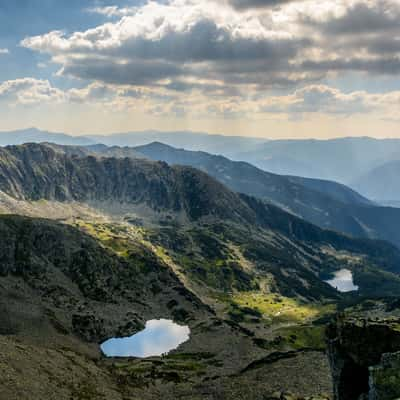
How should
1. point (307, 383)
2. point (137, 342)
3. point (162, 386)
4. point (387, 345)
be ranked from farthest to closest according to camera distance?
point (137, 342)
point (162, 386)
point (307, 383)
point (387, 345)

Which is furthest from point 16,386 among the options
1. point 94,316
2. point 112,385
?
point 94,316

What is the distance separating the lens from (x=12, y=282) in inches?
7328

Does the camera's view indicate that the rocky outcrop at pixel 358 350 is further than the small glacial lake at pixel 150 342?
No

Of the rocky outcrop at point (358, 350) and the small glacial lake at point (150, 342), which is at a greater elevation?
the rocky outcrop at point (358, 350)

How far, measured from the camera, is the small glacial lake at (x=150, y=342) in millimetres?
162875

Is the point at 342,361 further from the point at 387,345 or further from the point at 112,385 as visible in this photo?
the point at 112,385

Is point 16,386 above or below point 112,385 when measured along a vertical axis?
above

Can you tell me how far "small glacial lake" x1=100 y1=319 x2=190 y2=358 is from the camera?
534 feet

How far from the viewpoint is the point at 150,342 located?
175125 millimetres

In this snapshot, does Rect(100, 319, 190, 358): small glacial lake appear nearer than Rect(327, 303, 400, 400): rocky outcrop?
No

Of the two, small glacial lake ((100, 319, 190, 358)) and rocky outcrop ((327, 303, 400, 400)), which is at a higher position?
rocky outcrop ((327, 303, 400, 400))

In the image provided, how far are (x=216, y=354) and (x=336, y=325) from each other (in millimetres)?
103235

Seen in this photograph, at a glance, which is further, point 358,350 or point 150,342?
point 150,342

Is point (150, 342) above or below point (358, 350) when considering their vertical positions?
below
